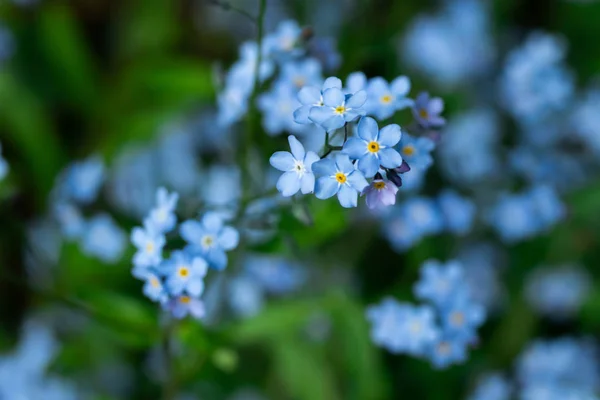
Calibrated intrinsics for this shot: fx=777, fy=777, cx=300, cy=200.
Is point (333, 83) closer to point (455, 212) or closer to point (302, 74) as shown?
point (302, 74)

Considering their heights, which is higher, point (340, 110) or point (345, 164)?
point (340, 110)

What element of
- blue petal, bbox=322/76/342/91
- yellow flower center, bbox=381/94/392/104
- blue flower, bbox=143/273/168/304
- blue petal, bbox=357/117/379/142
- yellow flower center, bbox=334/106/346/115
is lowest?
blue flower, bbox=143/273/168/304

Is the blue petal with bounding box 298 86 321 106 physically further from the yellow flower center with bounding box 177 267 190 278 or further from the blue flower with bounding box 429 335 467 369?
the blue flower with bounding box 429 335 467 369

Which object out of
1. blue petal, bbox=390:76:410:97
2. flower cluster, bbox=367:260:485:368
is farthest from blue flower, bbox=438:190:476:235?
blue petal, bbox=390:76:410:97

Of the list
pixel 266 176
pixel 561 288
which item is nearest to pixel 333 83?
pixel 266 176

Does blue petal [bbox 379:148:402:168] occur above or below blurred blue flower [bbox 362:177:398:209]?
above

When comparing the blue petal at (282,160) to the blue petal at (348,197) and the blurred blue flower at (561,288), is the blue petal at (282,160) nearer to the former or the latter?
the blue petal at (348,197)

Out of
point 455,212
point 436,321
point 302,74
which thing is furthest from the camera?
point 455,212
